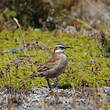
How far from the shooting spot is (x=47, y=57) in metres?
11.4

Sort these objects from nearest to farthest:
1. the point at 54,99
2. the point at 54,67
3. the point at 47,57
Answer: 1. the point at 54,99
2. the point at 54,67
3. the point at 47,57

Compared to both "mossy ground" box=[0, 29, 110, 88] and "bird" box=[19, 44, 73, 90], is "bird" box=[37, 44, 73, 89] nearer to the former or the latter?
"bird" box=[19, 44, 73, 90]

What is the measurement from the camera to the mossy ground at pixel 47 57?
9.48m

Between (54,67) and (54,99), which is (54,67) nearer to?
(54,67)

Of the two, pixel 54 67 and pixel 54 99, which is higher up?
pixel 54 67

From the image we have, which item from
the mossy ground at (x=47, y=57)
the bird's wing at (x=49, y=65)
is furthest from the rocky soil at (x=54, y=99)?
the bird's wing at (x=49, y=65)

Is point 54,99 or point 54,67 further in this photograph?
point 54,67

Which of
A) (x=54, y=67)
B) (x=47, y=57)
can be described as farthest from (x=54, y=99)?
(x=47, y=57)

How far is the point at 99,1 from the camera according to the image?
20219 mm

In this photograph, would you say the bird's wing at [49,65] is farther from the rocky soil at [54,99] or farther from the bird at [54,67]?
the rocky soil at [54,99]

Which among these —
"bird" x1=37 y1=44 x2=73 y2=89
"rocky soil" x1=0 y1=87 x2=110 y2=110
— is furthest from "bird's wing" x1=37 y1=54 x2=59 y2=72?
"rocky soil" x1=0 y1=87 x2=110 y2=110

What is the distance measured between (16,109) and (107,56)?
4.59 meters

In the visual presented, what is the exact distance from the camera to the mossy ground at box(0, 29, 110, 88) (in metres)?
9.48

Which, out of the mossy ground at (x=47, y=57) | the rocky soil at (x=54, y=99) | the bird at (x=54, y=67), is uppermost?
the bird at (x=54, y=67)
